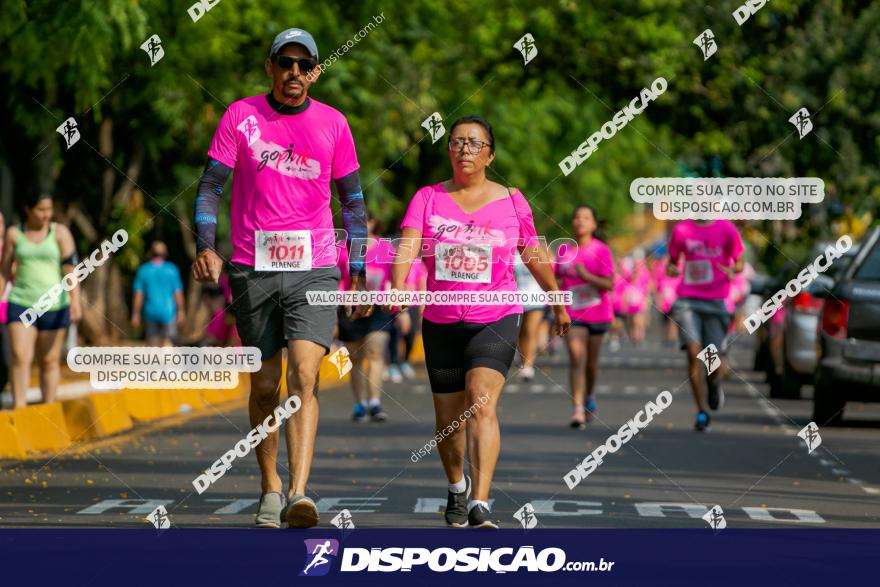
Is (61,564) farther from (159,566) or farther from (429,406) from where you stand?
(429,406)

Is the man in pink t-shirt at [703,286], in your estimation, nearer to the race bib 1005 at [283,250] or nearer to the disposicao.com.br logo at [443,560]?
the race bib 1005 at [283,250]

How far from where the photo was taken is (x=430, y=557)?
26.9ft

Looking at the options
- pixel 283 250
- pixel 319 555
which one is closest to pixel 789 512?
pixel 283 250

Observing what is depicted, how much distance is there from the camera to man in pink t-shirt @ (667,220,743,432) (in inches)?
701

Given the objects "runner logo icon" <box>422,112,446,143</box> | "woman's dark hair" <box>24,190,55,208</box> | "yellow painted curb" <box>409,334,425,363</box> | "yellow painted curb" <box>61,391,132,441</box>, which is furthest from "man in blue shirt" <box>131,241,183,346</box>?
"yellow painted curb" <box>409,334,425,363</box>

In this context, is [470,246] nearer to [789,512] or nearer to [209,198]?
[209,198]

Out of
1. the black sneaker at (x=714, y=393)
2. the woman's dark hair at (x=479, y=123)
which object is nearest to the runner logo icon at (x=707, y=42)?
the black sneaker at (x=714, y=393)

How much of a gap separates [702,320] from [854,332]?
1268 mm

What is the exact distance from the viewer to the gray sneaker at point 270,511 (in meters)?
9.42

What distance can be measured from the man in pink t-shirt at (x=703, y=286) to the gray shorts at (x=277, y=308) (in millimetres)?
8403

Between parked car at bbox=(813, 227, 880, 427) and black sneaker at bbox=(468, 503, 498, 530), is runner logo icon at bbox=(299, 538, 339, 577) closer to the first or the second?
black sneaker at bbox=(468, 503, 498, 530)

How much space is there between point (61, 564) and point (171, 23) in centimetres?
1641

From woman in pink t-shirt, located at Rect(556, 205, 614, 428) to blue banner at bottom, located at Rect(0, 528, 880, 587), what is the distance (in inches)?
365

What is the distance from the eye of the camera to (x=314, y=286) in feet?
31.4
